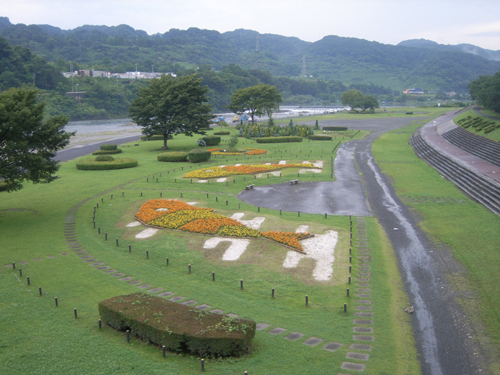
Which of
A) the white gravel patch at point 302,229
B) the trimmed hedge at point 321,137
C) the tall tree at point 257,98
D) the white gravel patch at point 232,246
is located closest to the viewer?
the white gravel patch at point 232,246

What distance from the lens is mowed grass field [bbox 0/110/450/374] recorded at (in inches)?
575

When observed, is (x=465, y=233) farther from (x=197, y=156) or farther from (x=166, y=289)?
(x=197, y=156)

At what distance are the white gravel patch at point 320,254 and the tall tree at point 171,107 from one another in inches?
1816

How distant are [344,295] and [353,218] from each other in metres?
14.2

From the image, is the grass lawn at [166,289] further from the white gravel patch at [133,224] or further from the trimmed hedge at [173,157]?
the trimmed hedge at [173,157]

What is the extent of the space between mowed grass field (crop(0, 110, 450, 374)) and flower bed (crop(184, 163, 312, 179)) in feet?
32.7

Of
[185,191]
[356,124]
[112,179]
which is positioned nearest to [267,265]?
[185,191]

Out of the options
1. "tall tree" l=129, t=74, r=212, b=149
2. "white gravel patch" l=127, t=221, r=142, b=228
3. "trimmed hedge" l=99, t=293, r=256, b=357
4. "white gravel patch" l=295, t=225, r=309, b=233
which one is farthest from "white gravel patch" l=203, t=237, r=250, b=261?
"tall tree" l=129, t=74, r=212, b=149

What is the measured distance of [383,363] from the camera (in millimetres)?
14812

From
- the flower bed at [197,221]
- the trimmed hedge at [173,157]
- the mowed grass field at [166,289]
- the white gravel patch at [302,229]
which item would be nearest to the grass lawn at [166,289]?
the mowed grass field at [166,289]

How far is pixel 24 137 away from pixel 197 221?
15203 mm

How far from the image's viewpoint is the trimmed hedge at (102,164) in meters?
Answer: 56.1

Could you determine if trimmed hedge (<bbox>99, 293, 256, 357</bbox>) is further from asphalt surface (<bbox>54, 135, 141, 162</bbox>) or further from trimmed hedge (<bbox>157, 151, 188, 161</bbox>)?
asphalt surface (<bbox>54, 135, 141, 162</bbox>)

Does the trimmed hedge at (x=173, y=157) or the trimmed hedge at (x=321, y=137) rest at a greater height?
the trimmed hedge at (x=321, y=137)
